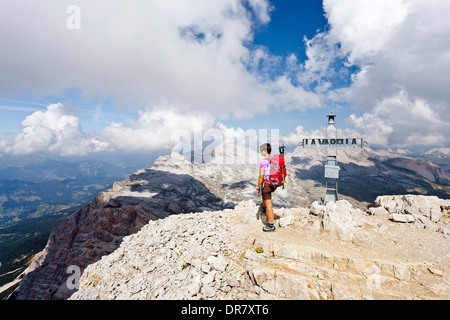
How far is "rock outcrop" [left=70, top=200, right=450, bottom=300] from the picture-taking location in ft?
23.8

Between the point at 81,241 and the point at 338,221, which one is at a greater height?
the point at 338,221

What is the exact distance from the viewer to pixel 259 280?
752 centimetres

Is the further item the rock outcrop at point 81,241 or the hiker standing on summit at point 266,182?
the rock outcrop at point 81,241

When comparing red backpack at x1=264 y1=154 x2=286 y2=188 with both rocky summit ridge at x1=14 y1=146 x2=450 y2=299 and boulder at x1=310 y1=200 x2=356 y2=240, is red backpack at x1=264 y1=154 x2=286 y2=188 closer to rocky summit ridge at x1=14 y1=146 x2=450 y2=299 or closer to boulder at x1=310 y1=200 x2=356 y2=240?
rocky summit ridge at x1=14 y1=146 x2=450 y2=299

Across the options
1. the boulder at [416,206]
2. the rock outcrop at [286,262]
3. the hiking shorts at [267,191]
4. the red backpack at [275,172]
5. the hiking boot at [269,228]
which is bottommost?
the rock outcrop at [286,262]

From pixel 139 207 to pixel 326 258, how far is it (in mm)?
153494

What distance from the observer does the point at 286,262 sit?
831 cm

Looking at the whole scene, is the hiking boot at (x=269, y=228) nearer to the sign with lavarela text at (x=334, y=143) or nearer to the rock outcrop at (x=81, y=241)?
the sign with lavarela text at (x=334, y=143)

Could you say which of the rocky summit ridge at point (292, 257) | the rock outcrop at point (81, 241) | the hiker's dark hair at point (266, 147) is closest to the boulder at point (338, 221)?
the rocky summit ridge at point (292, 257)

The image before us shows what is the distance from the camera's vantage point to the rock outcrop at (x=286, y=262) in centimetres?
726

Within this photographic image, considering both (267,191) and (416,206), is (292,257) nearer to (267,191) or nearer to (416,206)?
(267,191)

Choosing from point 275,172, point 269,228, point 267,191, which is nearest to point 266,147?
point 275,172

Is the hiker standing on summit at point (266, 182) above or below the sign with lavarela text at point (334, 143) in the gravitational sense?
below
